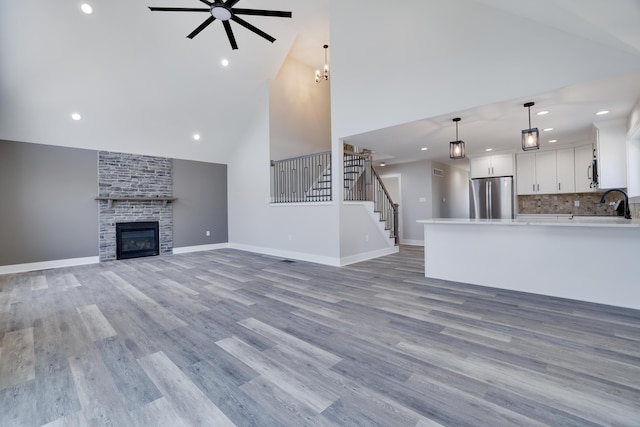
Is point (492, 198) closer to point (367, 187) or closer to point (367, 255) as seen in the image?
point (367, 187)

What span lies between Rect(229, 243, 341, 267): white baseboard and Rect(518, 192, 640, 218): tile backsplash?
15.4 feet

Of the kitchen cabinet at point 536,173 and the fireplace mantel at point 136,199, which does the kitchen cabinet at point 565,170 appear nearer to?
the kitchen cabinet at point 536,173

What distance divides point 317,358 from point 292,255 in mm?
4309

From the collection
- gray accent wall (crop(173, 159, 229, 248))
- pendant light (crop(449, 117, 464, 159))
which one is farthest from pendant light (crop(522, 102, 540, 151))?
gray accent wall (crop(173, 159, 229, 248))

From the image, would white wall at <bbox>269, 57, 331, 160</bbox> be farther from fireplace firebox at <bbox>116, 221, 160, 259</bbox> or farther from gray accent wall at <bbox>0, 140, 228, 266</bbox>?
fireplace firebox at <bbox>116, 221, 160, 259</bbox>

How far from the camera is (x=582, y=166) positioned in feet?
18.3

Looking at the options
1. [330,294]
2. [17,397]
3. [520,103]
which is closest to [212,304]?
[330,294]

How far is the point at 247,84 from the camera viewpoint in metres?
6.92

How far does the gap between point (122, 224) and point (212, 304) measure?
490cm

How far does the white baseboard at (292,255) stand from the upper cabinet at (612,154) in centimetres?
441

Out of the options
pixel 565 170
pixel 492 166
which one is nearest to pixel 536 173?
pixel 565 170

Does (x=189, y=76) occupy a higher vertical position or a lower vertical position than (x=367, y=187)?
higher

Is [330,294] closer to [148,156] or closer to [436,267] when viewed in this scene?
[436,267]

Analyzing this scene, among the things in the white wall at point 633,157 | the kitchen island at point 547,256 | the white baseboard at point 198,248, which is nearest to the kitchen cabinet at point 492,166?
the white wall at point 633,157
